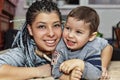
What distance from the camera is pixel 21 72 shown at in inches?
55.2

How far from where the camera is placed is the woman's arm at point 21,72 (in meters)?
1.39

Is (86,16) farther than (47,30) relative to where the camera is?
No

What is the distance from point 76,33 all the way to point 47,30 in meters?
0.18

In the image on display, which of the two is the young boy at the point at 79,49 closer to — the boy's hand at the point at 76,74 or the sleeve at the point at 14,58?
the boy's hand at the point at 76,74

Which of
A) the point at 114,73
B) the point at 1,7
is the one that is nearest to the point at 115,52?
the point at 114,73

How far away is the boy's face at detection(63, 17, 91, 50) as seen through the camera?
1.34 m

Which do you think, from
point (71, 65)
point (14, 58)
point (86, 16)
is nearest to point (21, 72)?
point (14, 58)

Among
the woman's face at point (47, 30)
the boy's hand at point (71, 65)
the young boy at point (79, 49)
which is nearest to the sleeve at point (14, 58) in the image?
the woman's face at point (47, 30)

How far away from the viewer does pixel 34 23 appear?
1.53 m

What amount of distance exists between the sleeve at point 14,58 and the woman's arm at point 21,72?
2.3 inches

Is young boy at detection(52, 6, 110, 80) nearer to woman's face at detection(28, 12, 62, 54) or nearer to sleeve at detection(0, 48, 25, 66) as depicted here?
woman's face at detection(28, 12, 62, 54)

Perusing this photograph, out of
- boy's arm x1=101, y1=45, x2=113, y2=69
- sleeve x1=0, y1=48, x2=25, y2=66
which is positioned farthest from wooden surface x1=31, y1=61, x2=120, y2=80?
sleeve x1=0, y1=48, x2=25, y2=66

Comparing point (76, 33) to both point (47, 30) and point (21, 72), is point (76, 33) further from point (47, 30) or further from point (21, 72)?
point (21, 72)

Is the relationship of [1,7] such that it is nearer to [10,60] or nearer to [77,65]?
[10,60]
